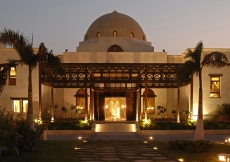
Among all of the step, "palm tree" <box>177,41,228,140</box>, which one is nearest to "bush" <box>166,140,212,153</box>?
"palm tree" <box>177,41,228,140</box>

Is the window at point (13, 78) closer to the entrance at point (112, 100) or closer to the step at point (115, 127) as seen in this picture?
the entrance at point (112, 100)

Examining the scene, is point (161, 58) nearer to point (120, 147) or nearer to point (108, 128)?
point (108, 128)

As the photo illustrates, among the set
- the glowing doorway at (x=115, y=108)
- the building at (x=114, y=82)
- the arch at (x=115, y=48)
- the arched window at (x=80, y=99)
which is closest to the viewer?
the building at (x=114, y=82)

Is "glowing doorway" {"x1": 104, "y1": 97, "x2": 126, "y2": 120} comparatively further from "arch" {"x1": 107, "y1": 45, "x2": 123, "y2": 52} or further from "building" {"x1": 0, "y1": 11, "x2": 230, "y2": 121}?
"arch" {"x1": 107, "y1": 45, "x2": 123, "y2": 52}

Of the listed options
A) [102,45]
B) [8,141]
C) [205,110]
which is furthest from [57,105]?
[8,141]

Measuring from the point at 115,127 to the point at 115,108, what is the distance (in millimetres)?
9477

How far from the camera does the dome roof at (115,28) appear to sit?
137ft

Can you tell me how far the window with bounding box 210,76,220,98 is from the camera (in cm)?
3303

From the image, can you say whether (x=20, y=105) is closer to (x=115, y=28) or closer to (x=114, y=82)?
(x=114, y=82)

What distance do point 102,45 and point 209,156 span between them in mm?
26423

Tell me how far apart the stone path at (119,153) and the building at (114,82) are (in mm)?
10792

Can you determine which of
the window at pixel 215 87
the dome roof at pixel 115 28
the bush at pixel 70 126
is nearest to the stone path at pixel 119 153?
the bush at pixel 70 126

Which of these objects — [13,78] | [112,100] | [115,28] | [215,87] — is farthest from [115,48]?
[215,87]

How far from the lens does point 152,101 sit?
37.2 m
